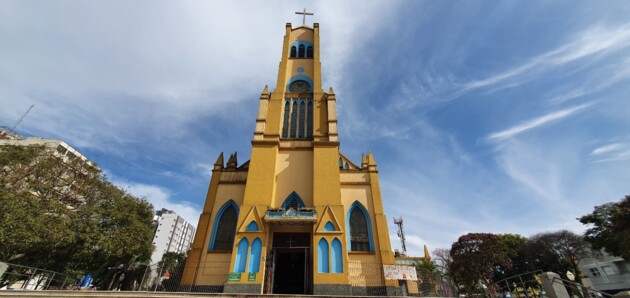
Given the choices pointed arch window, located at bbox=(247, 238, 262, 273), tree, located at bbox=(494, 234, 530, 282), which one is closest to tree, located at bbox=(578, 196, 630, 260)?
tree, located at bbox=(494, 234, 530, 282)

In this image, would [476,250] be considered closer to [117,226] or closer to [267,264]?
[267,264]

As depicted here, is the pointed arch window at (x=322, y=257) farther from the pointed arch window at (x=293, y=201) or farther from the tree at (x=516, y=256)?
the tree at (x=516, y=256)

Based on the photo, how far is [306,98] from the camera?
65.7 ft

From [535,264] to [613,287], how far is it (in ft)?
28.5

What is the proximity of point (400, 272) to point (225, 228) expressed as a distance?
32.5ft

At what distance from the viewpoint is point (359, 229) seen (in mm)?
15273

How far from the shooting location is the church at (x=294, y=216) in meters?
12.9

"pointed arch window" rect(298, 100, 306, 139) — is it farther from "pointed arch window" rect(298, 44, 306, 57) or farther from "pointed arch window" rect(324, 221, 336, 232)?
"pointed arch window" rect(324, 221, 336, 232)

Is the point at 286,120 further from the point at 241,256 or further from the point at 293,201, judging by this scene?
the point at 241,256

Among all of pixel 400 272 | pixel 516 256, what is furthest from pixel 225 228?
pixel 516 256

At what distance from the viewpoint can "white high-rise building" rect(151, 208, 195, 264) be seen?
6797 cm

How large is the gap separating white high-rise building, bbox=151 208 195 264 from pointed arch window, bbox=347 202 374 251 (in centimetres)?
6620

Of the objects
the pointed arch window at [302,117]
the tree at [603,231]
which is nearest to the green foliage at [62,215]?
the pointed arch window at [302,117]

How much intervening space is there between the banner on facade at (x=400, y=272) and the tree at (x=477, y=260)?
18888 mm
